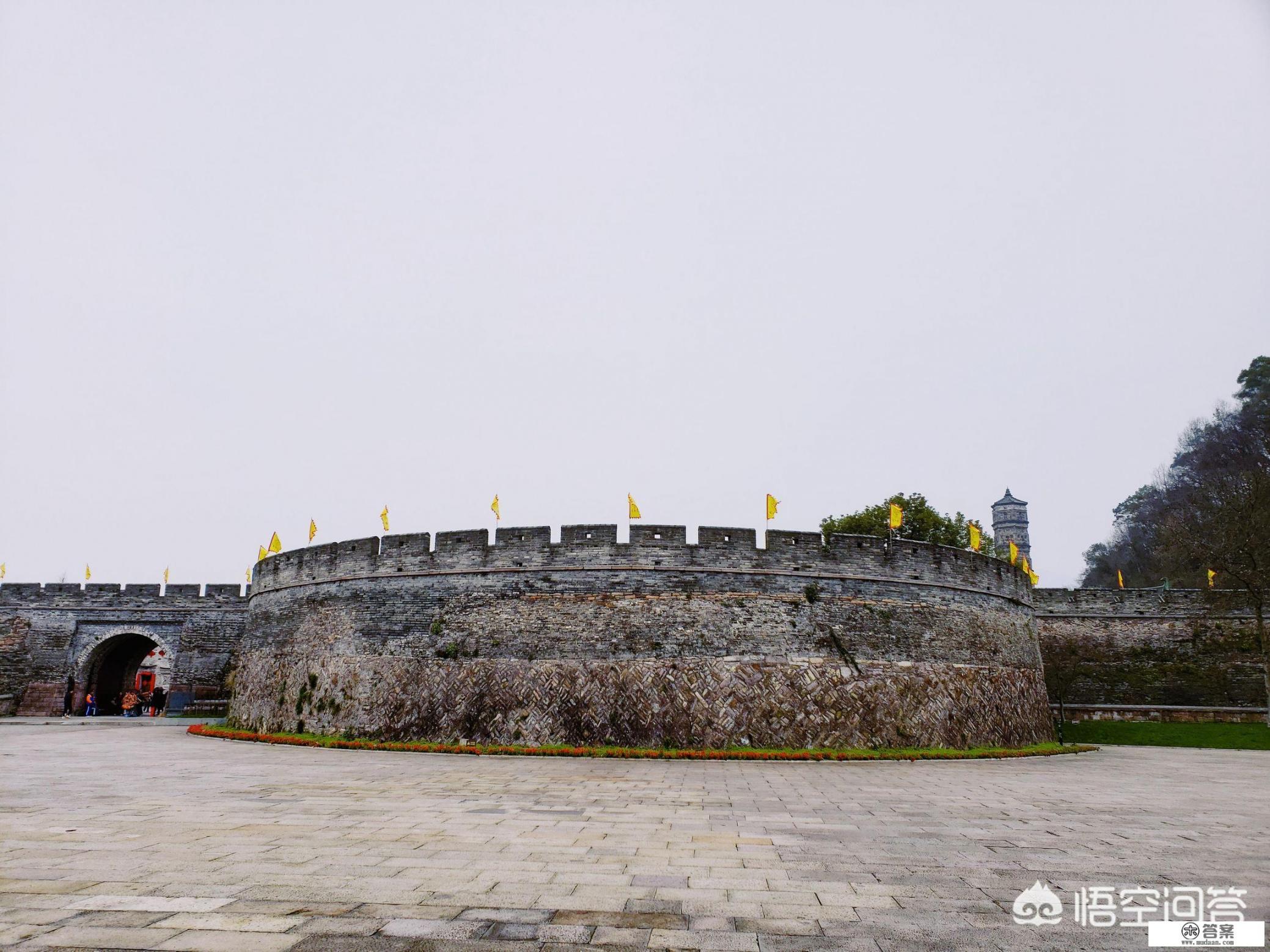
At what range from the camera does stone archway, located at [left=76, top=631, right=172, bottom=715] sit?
102ft

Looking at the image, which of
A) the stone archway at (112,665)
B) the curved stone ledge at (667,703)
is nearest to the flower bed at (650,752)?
the curved stone ledge at (667,703)

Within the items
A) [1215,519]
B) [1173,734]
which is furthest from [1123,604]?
[1173,734]

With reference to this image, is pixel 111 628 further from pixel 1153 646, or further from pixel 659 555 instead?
pixel 1153 646

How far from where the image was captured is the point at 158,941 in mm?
4055

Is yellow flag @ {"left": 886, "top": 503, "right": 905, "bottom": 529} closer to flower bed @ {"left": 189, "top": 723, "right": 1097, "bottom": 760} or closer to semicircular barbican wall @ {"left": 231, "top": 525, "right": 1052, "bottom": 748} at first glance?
semicircular barbican wall @ {"left": 231, "top": 525, "right": 1052, "bottom": 748}

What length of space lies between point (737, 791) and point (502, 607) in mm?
9287

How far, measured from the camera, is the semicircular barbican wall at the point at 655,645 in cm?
1694

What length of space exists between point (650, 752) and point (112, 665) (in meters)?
31.0

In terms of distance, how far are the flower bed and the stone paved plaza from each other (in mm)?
2624

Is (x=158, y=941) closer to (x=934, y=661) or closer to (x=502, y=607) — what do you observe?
(x=502, y=607)

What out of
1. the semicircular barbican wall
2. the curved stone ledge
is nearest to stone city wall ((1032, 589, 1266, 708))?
the semicircular barbican wall

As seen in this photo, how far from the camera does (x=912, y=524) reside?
111 feet

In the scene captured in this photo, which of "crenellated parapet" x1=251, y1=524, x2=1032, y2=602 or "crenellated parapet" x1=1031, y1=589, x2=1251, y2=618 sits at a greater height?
"crenellated parapet" x1=251, y1=524, x2=1032, y2=602

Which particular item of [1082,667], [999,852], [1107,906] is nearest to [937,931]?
[1107,906]
